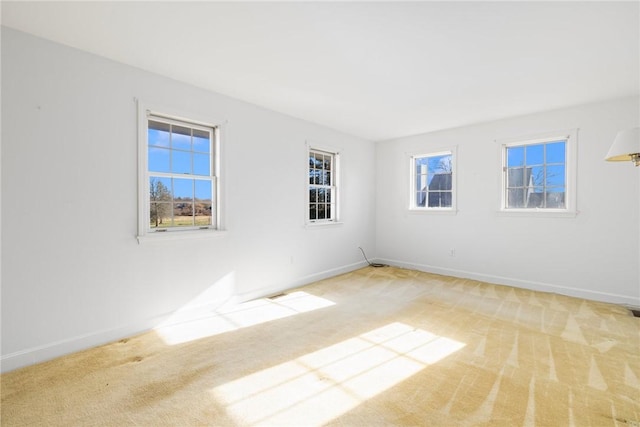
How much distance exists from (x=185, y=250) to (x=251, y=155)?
153 cm

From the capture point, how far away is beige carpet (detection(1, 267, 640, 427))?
72.6 inches

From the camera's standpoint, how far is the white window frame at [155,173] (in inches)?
118

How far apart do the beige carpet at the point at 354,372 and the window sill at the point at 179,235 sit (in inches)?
35.9

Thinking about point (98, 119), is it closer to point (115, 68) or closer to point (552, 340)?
point (115, 68)

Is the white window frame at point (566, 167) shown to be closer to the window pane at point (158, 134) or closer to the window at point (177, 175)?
the window at point (177, 175)

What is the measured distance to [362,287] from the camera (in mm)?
4672

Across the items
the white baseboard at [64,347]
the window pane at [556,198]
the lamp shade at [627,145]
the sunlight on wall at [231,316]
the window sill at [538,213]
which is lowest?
the sunlight on wall at [231,316]

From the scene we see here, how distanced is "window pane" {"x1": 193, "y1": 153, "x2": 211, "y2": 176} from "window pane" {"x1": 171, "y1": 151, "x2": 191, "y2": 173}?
0.07 meters

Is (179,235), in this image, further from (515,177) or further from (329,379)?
(515,177)

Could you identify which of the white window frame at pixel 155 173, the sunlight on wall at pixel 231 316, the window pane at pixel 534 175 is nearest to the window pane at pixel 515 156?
the window pane at pixel 534 175

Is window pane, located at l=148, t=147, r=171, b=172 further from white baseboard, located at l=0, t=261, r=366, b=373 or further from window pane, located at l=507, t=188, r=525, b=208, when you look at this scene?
window pane, located at l=507, t=188, r=525, b=208

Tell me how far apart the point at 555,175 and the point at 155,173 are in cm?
552

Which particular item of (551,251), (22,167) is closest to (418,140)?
(551,251)

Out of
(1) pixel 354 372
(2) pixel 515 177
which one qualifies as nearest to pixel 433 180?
(2) pixel 515 177
